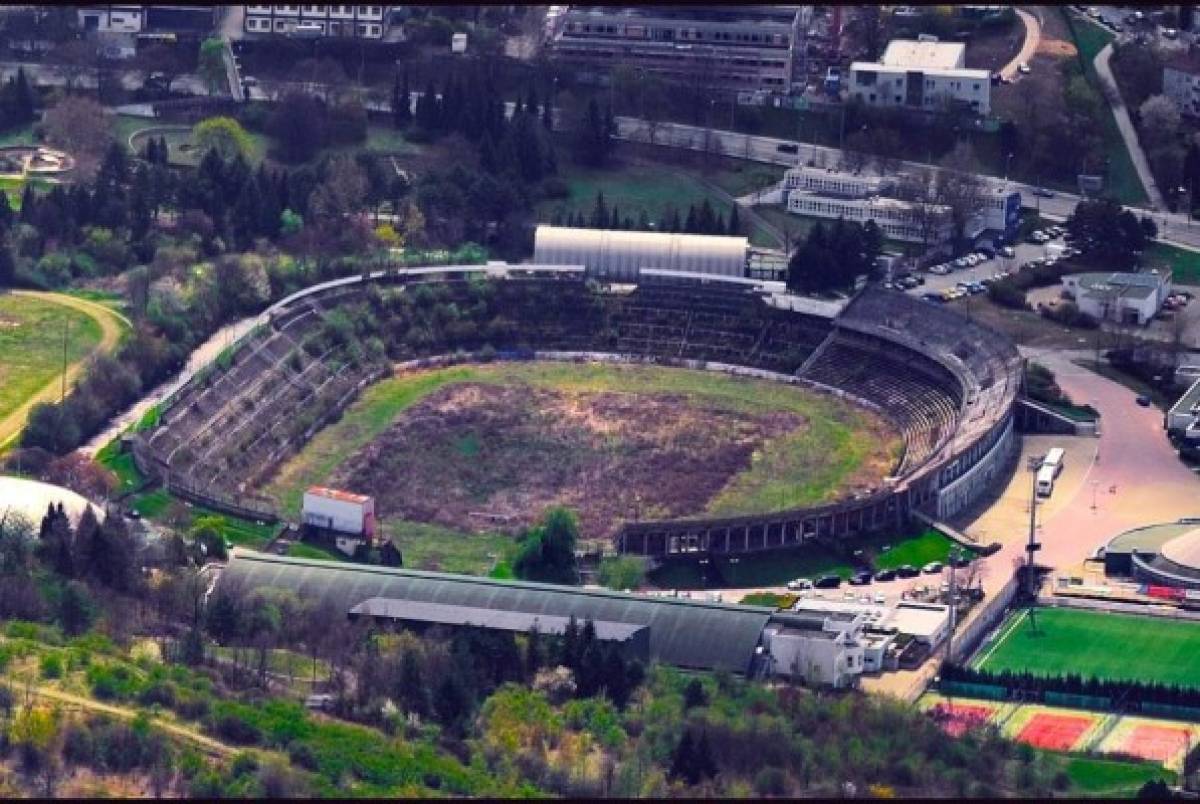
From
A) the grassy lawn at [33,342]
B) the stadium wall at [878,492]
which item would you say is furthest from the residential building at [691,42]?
the grassy lawn at [33,342]

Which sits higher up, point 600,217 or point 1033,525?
point 600,217

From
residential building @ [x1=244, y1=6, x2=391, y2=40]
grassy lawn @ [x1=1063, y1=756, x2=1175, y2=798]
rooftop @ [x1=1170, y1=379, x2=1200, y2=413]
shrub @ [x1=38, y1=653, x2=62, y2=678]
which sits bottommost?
grassy lawn @ [x1=1063, y1=756, x2=1175, y2=798]

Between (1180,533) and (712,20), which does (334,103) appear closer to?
(712,20)

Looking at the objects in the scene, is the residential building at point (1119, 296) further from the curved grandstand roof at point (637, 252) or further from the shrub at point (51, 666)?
the shrub at point (51, 666)

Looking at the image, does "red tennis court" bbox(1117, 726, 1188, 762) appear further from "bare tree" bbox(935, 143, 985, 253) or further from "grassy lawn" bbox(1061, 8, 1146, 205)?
"grassy lawn" bbox(1061, 8, 1146, 205)

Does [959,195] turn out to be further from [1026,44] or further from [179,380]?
[179,380]

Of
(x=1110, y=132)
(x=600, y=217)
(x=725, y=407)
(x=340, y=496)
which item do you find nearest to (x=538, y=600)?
(x=340, y=496)

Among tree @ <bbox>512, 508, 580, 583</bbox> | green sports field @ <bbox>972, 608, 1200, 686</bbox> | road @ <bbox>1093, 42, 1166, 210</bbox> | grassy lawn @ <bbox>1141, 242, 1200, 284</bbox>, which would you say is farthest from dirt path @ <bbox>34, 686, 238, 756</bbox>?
road @ <bbox>1093, 42, 1166, 210</bbox>
